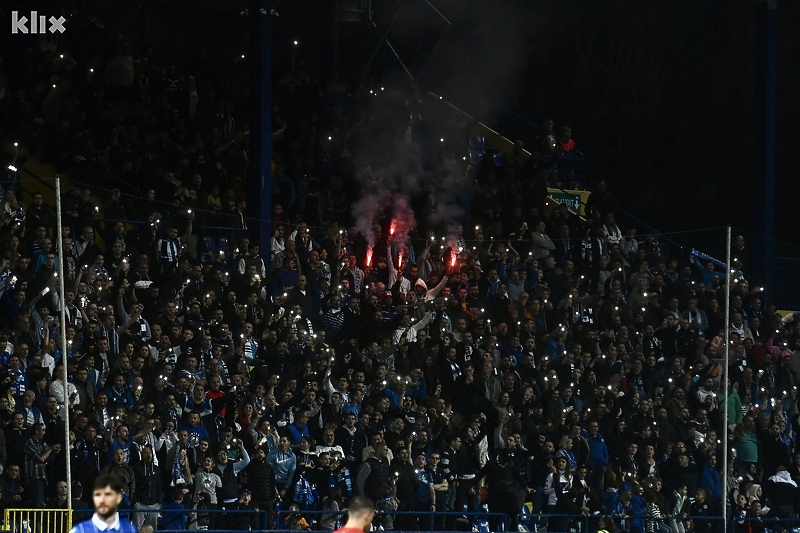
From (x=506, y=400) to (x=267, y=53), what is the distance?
4.88m

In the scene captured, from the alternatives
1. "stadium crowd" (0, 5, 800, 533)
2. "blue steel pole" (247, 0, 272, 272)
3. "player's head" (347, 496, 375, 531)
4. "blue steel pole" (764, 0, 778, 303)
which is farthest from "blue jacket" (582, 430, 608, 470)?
"player's head" (347, 496, 375, 531)

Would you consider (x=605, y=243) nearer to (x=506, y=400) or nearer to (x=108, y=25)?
(x=506, y=400)

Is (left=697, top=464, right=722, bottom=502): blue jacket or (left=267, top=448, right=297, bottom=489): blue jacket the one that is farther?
(left=697, top=464, right=722, bottom=502): blue jacket

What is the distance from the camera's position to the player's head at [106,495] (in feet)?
22.2

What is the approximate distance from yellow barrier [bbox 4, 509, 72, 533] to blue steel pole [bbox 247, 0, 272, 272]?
544cm

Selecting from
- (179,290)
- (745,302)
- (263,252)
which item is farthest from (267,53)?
(745,302)

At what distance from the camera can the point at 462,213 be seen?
59.8 feet

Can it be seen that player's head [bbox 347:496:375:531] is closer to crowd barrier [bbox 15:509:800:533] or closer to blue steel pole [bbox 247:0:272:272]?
crowd barrier [bbox 15:509:800:533]

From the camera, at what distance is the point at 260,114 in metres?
17.2

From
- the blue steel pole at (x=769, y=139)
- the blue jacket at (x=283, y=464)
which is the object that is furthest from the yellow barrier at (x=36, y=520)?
the blue steel pole at (x=769, y=139)

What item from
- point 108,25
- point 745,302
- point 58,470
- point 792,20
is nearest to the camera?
point 58,470

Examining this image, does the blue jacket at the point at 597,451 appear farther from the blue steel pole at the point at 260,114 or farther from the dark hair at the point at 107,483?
the dark hair at the point at 107,483

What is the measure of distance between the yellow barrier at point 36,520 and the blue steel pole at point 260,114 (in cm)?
544

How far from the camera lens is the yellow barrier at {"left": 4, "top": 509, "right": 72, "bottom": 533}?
11891 millimetres
